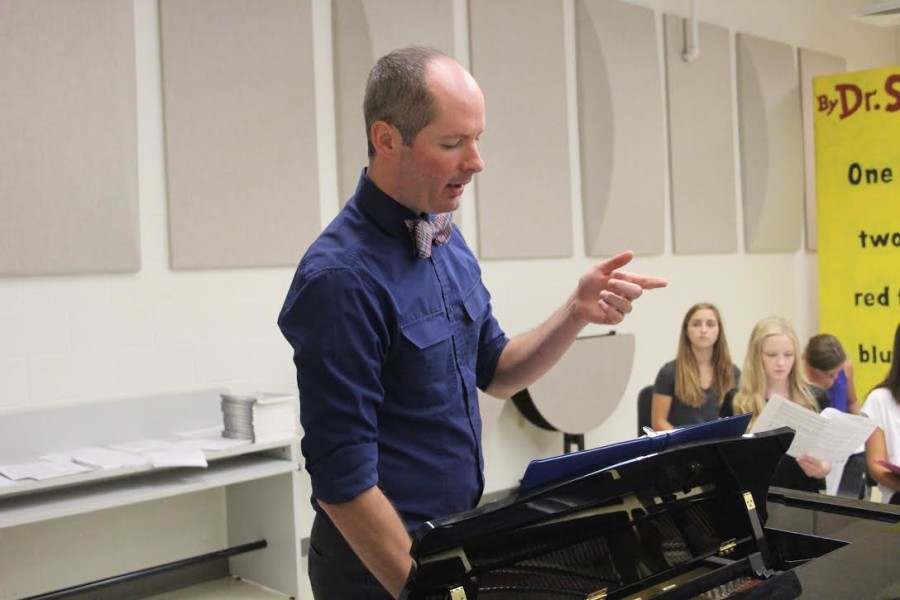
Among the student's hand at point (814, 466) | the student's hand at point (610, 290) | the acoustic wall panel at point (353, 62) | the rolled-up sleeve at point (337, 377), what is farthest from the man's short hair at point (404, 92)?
the acoustic wall panel at point (353, 62)

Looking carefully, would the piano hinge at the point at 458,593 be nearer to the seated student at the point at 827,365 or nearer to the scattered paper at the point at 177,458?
the scattered paper at the point at 177,458

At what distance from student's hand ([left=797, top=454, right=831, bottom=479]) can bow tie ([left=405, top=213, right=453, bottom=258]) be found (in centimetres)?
209

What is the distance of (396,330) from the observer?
1.63 metres

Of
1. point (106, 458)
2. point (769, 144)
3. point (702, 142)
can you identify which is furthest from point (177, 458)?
point (769, 144)

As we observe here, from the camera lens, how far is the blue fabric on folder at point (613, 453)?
1.32 meters

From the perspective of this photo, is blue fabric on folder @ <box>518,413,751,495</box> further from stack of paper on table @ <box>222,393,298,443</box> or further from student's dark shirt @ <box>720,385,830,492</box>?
stack of paper on table @ <box>222,393,298,443</box>

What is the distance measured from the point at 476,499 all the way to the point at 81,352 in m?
2.28

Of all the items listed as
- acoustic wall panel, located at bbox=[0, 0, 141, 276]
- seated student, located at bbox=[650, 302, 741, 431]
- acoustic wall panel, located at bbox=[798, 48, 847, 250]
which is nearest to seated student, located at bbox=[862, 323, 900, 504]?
seated student, located at bbox=[650, 302, 741, 431]

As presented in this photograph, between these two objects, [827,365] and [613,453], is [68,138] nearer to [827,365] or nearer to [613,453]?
[613,453]

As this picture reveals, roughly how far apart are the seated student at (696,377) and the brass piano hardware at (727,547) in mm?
2653

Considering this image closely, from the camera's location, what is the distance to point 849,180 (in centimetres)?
651

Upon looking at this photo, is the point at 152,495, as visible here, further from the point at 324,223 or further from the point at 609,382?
the point at 609,382

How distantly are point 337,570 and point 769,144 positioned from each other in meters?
6.13

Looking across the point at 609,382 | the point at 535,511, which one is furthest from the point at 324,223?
the point at 535,511
